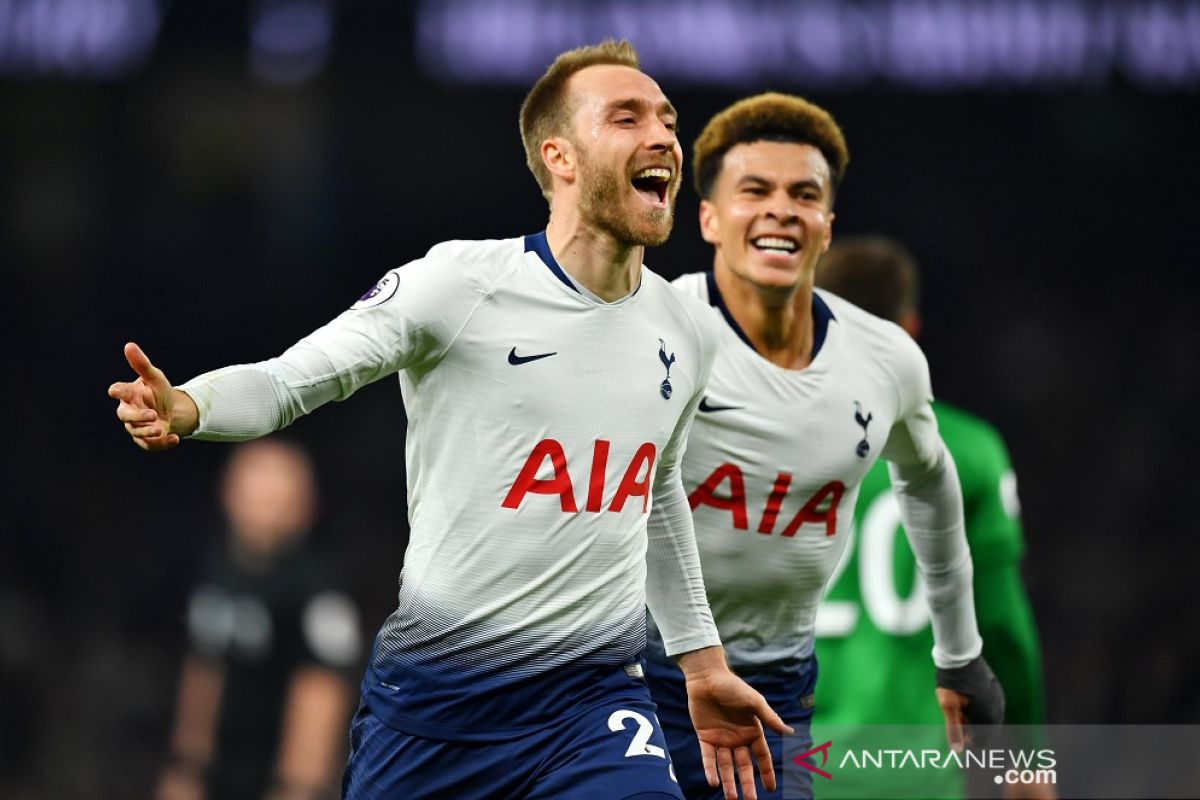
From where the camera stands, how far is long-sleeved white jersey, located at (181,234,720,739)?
11.7ft

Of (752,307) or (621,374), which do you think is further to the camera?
(752,307)

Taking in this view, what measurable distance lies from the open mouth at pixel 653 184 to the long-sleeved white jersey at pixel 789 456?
0.70 m

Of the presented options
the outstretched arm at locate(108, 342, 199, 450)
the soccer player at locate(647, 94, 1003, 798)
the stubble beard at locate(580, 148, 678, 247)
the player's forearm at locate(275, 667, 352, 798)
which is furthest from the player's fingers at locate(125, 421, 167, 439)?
the player's forearm at locate(275, 667, 352, 798)

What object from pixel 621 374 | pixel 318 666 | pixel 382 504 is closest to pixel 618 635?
pixel 621 374

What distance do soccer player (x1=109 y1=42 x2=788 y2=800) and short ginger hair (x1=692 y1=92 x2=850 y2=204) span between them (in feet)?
3.15

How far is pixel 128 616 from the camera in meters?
10.8

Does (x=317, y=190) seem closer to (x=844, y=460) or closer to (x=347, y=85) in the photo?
(x=347, y=85)

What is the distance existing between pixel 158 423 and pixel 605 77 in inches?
53.8

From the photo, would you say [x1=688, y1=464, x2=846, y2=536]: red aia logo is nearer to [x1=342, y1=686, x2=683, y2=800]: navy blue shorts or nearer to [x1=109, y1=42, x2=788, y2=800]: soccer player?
[x1=109, y1=42, x2=788, y2=800]: soccer player

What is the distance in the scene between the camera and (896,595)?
5.89m

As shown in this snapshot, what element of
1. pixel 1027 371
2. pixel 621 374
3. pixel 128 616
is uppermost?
pixel 621 374

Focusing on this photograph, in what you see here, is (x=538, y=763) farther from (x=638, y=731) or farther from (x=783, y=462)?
(x=783, y=462)

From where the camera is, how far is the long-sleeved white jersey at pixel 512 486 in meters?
3.55

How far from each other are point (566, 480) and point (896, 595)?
258cm
